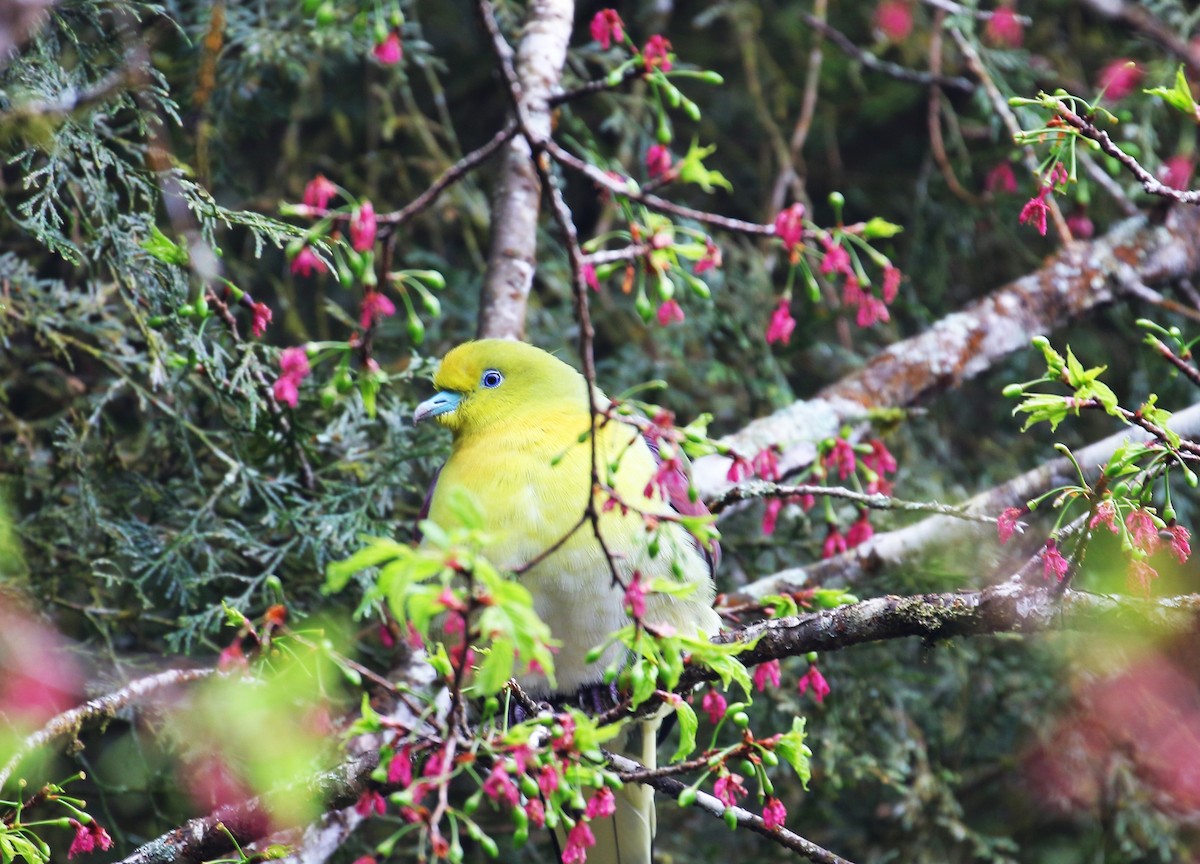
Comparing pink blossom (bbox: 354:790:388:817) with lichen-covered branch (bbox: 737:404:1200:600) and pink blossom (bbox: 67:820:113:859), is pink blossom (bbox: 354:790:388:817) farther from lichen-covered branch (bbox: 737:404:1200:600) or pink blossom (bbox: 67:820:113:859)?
lichen-covered branch (bbox: 737:404:1200:600)

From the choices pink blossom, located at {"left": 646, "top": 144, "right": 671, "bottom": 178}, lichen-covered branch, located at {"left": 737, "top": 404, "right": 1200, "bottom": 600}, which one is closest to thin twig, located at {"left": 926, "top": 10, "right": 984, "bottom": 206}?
lichen-covered branch, located at {"left": 737, "top": 404, "right": 1200, "bottom": 600}

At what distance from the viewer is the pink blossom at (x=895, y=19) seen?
444 cm

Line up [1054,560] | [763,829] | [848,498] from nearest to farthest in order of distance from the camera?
1. [1054,560]
2. [763,829]
3. [848,498]

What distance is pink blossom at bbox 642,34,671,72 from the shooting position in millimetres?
1794

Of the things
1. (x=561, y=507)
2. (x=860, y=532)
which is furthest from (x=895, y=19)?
(x=561, y=507)

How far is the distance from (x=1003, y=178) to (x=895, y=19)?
74 cm

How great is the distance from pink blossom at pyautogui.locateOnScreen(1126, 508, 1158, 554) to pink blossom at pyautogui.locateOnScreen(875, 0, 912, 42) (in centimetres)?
310

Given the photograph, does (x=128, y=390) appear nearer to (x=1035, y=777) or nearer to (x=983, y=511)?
(x=983, y=511)

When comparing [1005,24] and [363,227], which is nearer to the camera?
[363,227]

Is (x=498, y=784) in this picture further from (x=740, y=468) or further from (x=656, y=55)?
Result: (x=656, y=55)

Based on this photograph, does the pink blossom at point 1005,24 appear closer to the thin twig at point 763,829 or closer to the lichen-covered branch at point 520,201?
the lichen-covered branch at point 520,201

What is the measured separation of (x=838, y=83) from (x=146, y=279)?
327 centimetres

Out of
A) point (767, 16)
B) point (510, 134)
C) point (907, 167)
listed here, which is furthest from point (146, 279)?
point (907, 167)

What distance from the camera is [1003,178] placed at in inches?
177
